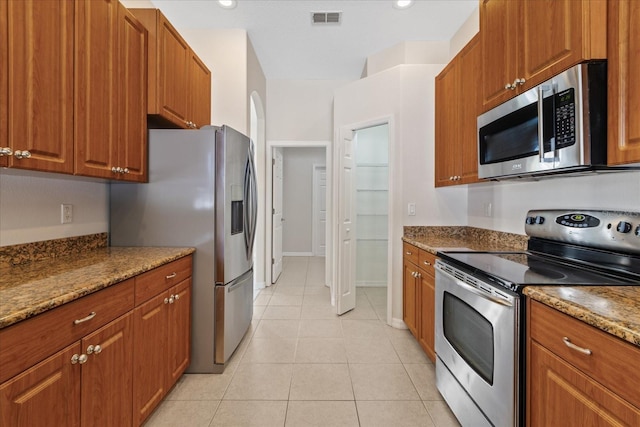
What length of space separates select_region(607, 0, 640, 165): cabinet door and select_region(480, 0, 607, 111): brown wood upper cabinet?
0.05 m

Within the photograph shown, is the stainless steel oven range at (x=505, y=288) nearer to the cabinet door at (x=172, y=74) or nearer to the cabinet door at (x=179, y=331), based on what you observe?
the cabinet door at (x=179, y=331)

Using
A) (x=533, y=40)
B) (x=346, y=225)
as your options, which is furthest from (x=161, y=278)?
(x=533, y=40)

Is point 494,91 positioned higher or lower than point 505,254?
higher

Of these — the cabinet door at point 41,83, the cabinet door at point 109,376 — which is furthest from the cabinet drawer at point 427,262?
the cabinet door at point 41,83

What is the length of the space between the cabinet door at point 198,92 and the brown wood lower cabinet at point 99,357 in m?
1.33

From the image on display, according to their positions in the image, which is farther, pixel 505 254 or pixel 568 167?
pixel 505 254

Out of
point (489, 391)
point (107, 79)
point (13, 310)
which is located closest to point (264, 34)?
point (107, 79)

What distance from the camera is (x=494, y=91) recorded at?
1.92 meters

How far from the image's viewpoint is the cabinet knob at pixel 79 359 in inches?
44.6

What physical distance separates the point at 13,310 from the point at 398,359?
7.77 ft

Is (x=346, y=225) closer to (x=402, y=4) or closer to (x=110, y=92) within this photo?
(x=402, y=4)

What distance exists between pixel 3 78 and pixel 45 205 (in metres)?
0.81

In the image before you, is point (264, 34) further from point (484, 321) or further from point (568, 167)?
point (484, 321)

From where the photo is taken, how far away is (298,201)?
7.24 metres
